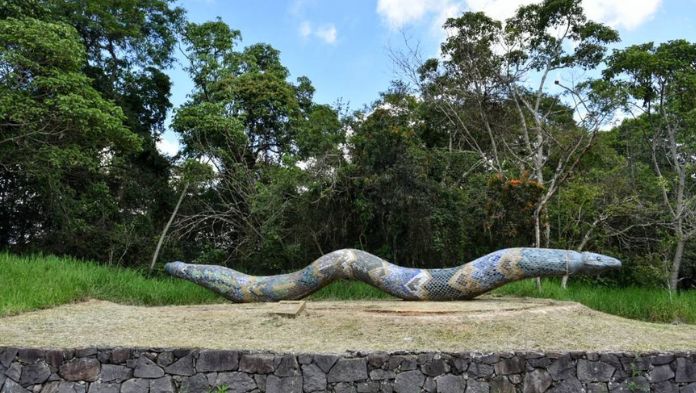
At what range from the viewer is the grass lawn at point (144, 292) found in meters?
8.12

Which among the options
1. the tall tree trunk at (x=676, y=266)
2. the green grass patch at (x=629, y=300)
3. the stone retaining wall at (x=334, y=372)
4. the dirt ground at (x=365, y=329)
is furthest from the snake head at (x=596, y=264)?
the tall tree trunk at (x=676, y=266)

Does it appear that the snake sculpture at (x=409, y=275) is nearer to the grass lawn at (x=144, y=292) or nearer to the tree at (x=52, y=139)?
the grass lawn at (x=144, y=292)

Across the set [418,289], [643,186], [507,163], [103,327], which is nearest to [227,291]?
[103,327]

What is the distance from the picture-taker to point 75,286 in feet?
28.7

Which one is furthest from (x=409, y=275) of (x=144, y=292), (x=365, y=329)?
(x=144, y=292)

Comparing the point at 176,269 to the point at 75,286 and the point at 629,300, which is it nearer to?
the point at 75,286

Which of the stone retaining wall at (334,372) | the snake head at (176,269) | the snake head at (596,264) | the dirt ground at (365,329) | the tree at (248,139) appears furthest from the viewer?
the tree at (248,139)

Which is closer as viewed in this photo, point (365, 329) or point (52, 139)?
point (365, 329)

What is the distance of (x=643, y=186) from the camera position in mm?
12859

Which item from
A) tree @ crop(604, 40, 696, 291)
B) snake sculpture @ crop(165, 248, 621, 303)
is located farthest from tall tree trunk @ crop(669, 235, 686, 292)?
snake sculpture @ crop(165, 248, 621, 303)

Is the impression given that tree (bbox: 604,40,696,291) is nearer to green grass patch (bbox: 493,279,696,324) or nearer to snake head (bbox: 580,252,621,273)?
green grass patch (bbox: 493,279,696,324)

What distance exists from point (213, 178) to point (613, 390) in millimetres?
10567

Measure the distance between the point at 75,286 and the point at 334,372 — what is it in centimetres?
537

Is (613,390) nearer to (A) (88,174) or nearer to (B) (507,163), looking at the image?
(B) (507,163)
